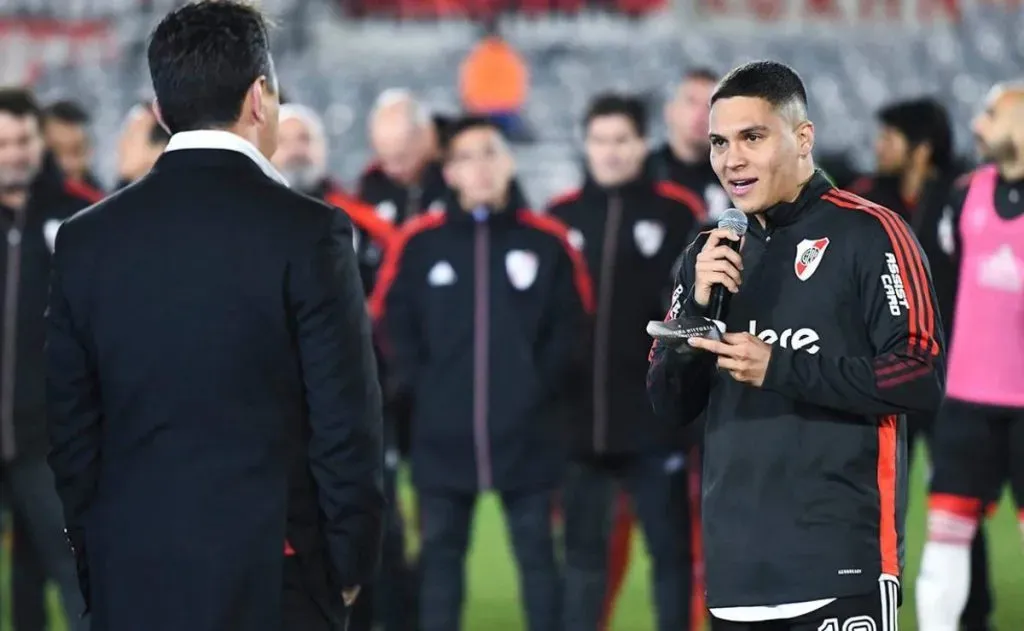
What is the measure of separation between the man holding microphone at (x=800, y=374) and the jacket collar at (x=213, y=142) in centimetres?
81

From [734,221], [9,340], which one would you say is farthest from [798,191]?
[9,340]

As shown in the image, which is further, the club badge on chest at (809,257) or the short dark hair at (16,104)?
the short dark hair at (16,104)

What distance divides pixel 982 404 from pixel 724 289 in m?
2.33

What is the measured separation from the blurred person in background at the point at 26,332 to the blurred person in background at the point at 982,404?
2.80 metres

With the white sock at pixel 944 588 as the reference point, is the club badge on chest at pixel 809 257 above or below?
above

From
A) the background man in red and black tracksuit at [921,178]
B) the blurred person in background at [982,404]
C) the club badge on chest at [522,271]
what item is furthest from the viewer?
the background man in red and black tracksuit at [921,178]

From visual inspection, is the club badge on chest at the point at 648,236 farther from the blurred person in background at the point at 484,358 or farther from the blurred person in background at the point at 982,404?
the blurred person in background at the point at 982,404

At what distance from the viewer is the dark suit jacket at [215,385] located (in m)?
2.74

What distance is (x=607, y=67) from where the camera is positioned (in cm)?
2380

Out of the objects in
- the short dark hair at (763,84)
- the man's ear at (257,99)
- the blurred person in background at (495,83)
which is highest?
the blurred person in background at (495,83)

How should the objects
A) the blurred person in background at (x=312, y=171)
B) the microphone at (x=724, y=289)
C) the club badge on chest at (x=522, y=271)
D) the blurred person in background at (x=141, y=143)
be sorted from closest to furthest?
1. the microphone at (x=724, y=289)
2. the blurred person in background at (x=141, y=143)
3. the club badge on chest at (x=522, y=271)
4. the blurred person in background at (x=312, y=171)

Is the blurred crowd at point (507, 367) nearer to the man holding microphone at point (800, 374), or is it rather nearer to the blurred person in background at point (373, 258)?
the blurred person in background at point (373, 258)

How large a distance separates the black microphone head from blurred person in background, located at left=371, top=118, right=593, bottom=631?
87.8 inches

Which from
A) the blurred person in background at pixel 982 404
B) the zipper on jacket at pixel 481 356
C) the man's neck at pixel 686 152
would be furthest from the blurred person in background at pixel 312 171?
the blurred person in background at pixel 982 404
